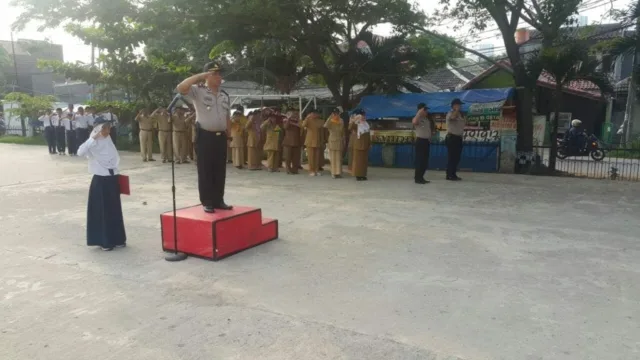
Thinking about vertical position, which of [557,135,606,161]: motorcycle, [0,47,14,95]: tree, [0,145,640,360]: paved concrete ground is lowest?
[0,145,640,360]: paved concrete ground

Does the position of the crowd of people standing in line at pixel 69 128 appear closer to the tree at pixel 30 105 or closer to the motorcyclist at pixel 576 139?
the tree at pixel 30 105

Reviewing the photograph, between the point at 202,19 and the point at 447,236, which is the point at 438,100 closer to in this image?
the point at 202,19

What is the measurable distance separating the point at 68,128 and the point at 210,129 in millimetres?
13174

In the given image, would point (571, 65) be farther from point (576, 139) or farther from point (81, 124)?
point (81, 124)

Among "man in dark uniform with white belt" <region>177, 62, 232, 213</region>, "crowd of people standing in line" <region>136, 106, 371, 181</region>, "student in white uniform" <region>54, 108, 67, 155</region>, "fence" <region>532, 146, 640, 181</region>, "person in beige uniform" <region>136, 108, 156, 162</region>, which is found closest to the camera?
"man in dark uniform with white belt" <region>177, 62, 232, 213</region>

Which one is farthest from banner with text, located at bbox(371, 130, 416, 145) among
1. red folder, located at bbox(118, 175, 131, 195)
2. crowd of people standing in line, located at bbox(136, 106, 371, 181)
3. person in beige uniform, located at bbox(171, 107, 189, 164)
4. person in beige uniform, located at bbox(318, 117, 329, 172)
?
red folder, located at bbox(118, 175, 131, 195)

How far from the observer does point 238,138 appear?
12.9 metres

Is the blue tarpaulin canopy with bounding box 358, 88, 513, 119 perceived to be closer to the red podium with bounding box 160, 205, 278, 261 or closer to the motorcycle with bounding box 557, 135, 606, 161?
the motorcycle with bounding box 557, 135, 606, 161

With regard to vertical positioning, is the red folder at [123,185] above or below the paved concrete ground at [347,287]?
above

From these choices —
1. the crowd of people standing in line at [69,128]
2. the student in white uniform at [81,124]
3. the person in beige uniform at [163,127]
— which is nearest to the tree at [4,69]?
the crowd of people standing in line at [69,128]

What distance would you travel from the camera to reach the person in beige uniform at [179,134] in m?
13.9

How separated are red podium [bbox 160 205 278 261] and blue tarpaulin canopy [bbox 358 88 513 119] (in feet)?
26.3

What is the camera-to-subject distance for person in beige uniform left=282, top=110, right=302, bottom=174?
39.0ft

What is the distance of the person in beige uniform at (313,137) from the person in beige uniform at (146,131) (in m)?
5.35
